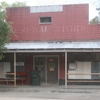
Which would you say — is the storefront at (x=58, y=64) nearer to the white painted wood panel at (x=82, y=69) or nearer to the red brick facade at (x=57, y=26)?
the white painted wood panel at (x=82, y=69)

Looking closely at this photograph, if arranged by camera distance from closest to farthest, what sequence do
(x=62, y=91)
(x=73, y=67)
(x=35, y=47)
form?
1. (x=62, y=91)
2. (x=35, y=47)
3. (x=73, y=67)

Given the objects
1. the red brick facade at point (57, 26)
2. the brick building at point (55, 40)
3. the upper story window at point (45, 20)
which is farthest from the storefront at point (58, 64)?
the upper story window at point (45, 20)

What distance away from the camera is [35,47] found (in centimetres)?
1820

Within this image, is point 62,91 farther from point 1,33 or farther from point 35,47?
point 1,33

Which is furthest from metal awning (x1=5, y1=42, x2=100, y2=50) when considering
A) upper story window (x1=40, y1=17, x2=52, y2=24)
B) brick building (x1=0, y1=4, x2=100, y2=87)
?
upper story window (x1=40, y1=17, x2=52, y2=24)

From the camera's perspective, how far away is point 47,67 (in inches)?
792

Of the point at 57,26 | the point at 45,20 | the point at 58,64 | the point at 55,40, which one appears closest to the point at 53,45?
the point at 55,40

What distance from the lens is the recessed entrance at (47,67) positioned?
20.0 metres

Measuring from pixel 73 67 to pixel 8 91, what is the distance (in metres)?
5.48

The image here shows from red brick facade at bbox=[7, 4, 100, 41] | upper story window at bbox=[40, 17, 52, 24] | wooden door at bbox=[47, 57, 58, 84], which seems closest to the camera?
red brick facade at bbox=[7, 4, 100, 41]

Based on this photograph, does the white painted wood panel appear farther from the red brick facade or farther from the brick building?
the red brick facade

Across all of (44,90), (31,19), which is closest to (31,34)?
(31,19)

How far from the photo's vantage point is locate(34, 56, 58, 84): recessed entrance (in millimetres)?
19953

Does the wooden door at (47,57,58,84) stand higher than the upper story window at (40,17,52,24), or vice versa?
the upper story window at (40,17,52,24)
